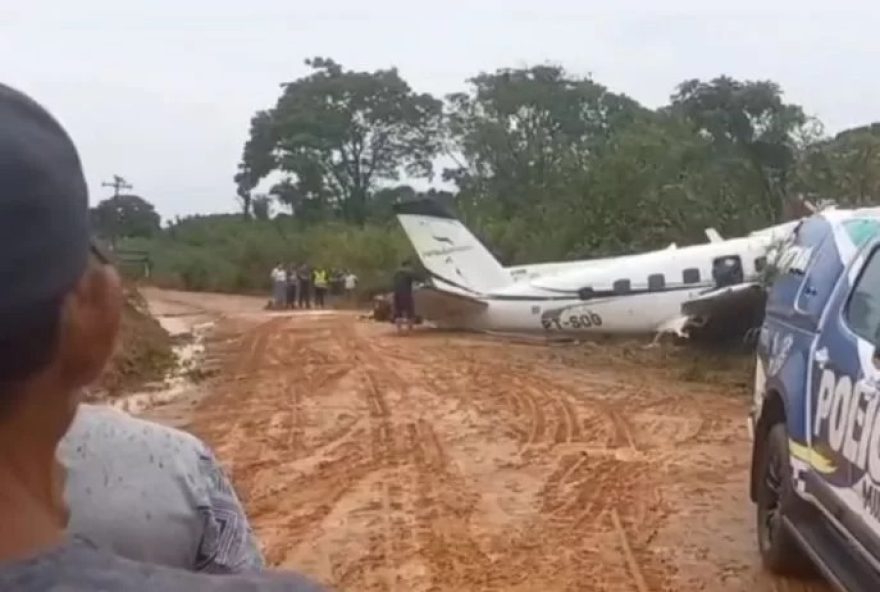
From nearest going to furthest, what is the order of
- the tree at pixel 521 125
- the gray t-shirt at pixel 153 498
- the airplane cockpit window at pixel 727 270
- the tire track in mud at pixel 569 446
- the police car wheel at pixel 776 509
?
the gray t-shirt at pixel 153 498 < the police car wheel at pixel 776 509 < the tire track in mud at pixel 569 446 < the airplane cockpit window at pixel 727 270 < the tree at pixel 521 125

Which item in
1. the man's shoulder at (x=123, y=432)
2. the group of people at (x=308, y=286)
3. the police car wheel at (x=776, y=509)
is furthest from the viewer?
the group of people at (x=308, y=286)

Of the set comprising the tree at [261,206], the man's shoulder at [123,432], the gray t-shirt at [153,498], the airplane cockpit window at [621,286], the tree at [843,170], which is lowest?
the airplane cockpit window at [621,286]

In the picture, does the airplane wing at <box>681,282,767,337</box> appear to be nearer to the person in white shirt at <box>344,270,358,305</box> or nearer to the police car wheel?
the police car wheel

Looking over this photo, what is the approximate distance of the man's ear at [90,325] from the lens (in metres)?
1.43

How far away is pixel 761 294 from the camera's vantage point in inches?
798

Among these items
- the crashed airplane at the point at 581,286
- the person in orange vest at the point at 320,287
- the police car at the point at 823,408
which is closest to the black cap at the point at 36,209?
the police car at the point at 823,408

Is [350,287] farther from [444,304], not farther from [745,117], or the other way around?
[444,304]

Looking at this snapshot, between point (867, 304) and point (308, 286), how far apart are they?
39642 millimetres

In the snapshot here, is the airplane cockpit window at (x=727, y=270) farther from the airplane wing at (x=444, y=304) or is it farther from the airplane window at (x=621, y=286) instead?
the airplane wing at (x=444, y=304)

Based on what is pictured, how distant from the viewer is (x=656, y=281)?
25.1m

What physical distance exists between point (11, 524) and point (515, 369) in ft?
64.7

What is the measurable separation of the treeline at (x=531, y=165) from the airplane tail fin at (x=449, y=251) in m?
6.27

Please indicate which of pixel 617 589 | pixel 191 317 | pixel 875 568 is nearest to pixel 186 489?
pixel 875 568

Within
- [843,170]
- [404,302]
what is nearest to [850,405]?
[843,170]
